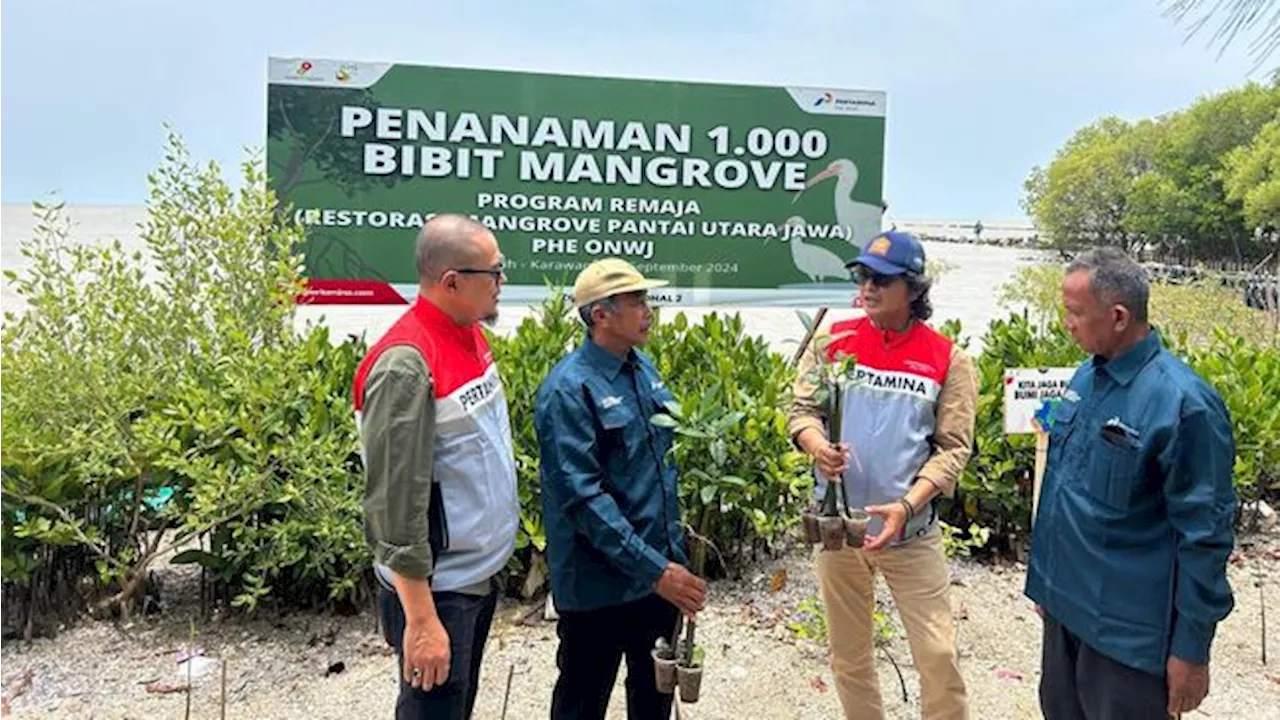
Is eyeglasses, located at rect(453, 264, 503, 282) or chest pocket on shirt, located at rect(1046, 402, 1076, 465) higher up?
eyeglasses, located at rect(453, 264, 503, 282)

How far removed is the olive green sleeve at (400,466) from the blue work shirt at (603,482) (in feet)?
1.47

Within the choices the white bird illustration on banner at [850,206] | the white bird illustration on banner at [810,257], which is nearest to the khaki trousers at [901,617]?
the white bird illustration on banner at [810,257]

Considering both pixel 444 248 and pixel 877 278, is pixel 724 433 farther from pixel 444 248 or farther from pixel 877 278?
pixel 444 248

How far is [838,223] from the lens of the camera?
20.8ft

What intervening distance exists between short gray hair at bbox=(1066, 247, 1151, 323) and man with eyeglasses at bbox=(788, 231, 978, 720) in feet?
1.94

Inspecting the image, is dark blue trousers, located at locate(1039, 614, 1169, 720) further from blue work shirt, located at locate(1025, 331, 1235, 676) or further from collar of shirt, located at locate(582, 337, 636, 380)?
collar of shirt, located at locate(582, 337, 636, 380)

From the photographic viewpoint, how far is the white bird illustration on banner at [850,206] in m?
6.24

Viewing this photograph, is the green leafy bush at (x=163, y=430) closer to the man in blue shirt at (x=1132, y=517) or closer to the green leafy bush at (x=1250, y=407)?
the man in blue shirt at (x=1132, y=517)

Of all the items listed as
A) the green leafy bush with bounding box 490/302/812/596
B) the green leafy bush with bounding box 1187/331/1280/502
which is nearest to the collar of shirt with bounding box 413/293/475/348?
the green leafy bush with bounding box 490/302/812/596

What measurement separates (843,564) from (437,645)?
1.35 metres

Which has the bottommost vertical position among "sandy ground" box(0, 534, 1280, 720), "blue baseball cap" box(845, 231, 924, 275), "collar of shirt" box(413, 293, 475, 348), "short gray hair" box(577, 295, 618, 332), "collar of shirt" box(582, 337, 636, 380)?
"sandy ground" box(0, 534, 1280, 720)

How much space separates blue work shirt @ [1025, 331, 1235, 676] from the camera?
6.88 ft

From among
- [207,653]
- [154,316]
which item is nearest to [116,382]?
[154,316]

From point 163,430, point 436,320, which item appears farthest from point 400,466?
point 163,430
